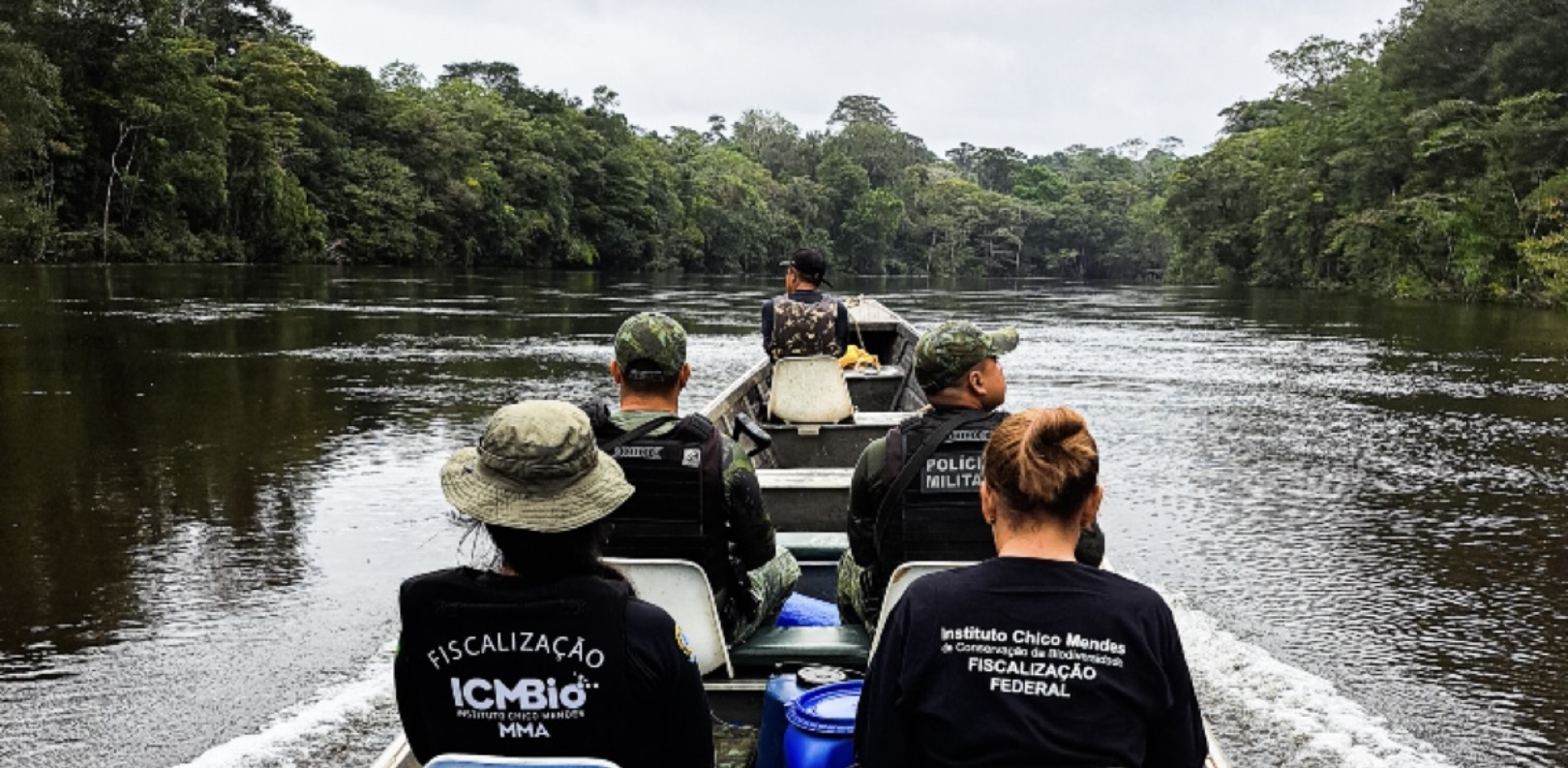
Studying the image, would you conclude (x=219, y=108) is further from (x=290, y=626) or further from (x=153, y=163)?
(x=290, y=626)

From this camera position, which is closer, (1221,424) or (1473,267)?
(1221,424)

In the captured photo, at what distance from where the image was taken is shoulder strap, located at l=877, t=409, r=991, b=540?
351 centimetres

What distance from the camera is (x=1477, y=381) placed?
16625mm

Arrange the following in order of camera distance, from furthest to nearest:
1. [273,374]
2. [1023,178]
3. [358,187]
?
[1023,178]
[358,187]
[273,374]

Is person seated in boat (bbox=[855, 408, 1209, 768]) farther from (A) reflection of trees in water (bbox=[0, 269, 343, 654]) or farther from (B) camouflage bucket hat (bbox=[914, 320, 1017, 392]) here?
(A) reflection of trees in water (bbox=[0, 269, 343, 654])

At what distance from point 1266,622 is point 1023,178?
129 metres

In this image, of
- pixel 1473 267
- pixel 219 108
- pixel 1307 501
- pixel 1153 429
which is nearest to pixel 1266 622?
pixel 1307 501

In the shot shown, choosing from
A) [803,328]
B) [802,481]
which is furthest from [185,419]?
[802,481]

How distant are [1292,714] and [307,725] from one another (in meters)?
3.78

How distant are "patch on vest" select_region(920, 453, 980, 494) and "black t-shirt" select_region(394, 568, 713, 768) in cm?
146

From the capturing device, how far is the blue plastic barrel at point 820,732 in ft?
9.09

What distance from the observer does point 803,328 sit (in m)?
8.38

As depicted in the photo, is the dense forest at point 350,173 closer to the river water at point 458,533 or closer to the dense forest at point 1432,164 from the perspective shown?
the river water at point 458,533

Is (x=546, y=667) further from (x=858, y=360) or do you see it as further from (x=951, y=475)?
(x=858, y=360)
